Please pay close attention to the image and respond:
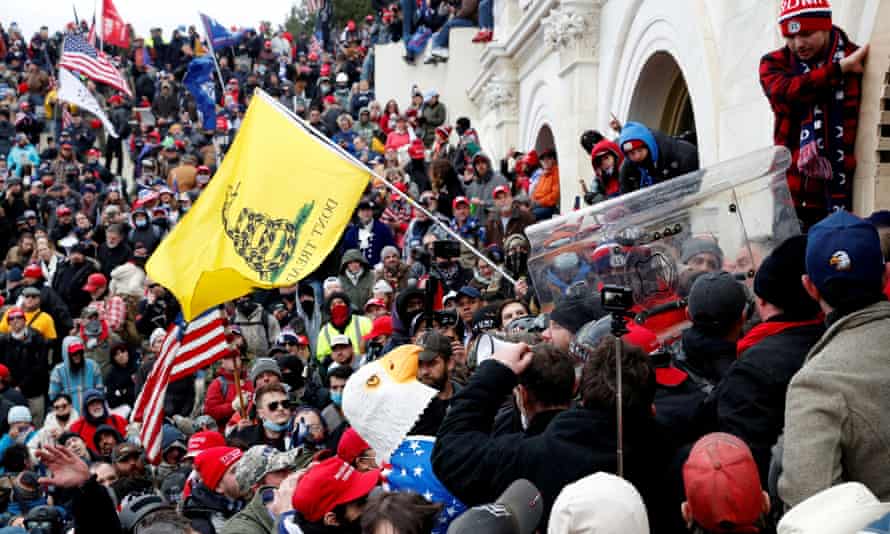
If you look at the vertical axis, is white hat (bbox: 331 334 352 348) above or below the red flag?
below

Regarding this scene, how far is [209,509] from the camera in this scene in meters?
6.21

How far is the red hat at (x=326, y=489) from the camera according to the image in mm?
4395

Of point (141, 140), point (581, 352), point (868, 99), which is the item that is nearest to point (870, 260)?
point (581, 352)

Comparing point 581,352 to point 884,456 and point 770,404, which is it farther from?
point 884,456

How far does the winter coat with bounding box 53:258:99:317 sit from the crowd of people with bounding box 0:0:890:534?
0.66m

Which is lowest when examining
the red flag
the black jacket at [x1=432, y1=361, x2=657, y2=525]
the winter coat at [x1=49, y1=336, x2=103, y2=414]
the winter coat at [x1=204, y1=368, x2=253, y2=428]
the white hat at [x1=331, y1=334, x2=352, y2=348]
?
the winter coat at [x1=49, y1=336, x2=103, y2=414]

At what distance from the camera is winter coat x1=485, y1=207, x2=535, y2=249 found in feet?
35.8

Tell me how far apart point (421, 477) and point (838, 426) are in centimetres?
177

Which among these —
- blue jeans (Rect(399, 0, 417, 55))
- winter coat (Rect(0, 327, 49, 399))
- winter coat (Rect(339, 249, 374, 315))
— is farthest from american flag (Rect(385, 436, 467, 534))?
blue jeans (Rect(399, 0, 417, 55))

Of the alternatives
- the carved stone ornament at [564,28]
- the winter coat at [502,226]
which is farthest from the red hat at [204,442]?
the carved stone ornament at [564,28]

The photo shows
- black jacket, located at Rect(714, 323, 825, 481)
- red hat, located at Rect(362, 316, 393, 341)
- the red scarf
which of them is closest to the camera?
black jacket, located at Rect(714, 323, 825, 481)

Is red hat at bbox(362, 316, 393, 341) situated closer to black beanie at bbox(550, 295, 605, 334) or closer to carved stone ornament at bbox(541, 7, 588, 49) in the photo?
black beanie at bbox(550, 295, 605, 334)

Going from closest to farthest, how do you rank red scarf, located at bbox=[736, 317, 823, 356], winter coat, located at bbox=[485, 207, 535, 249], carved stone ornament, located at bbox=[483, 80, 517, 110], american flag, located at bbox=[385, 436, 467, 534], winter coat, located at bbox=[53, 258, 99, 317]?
red scarf, located at bbox=[736, 317, 823, 356], american flag, located at bbox=[385, 436, 467, 534], winter coat, located at bbox=[485, 207, 535, 249], winter coat, located at bbox=[53, 258, 99, 317], carved stone ornament, located at bbox=[483, 80, 517, 110]

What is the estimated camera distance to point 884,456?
10.5ft
